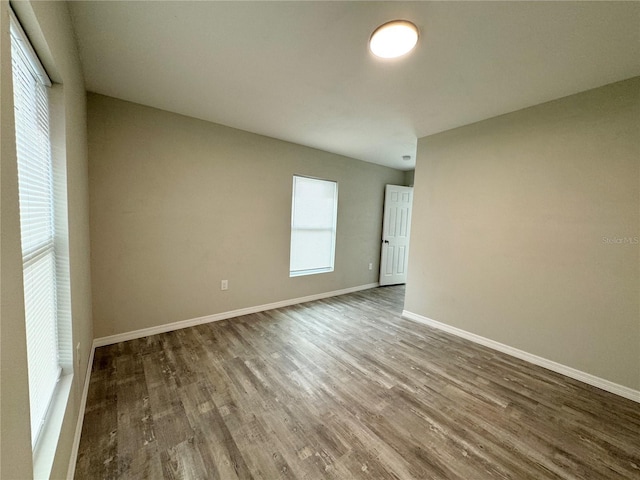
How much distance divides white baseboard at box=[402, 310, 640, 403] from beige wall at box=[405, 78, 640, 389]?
0.04m

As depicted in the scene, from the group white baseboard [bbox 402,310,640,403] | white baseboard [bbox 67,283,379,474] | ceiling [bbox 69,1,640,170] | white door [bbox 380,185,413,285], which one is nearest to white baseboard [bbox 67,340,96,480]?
white baseboard [bbox 67,283,379,474]

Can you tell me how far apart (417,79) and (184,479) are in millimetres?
2907

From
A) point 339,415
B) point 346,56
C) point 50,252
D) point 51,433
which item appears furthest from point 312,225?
point 51,433

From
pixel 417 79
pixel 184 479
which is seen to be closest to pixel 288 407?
pixel 184 479

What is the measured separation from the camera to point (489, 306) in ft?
8.64

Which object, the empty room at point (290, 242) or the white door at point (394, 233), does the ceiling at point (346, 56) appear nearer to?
the empty room at point (290, 242)

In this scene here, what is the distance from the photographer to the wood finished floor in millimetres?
1316

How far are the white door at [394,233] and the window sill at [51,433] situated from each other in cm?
445

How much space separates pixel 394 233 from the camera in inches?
195

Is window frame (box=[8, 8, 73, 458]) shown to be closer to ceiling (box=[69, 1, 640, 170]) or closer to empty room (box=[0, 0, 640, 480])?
empty room (box=[0, 0, 640, 480])

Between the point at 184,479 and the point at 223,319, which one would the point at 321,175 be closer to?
the point at 223,319

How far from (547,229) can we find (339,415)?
2.42 meters

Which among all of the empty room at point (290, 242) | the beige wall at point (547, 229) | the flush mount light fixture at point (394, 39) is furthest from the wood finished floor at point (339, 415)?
the flush mount light fixture at point (394, 39)

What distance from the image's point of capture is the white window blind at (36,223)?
0.87 meters
